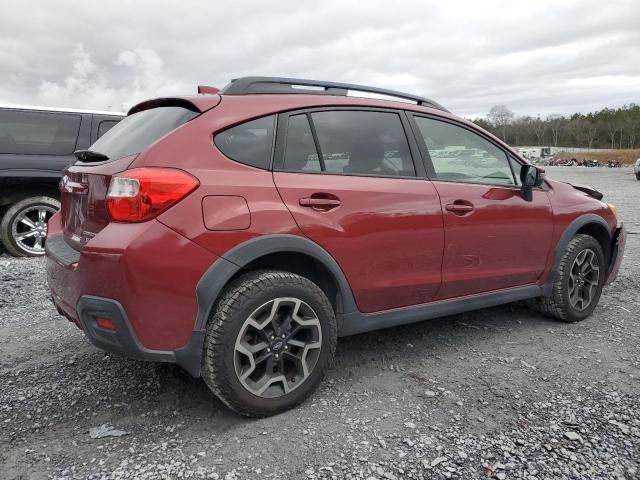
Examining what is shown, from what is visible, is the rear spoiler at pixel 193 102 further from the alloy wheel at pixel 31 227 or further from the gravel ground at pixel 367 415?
the alloy wheel at pixel 31 227

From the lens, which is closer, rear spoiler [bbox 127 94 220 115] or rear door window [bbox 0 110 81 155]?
rear spoiler [bbox 127 94 220 115]

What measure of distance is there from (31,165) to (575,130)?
117m

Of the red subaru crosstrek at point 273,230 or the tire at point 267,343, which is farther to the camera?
the tire at point 267,343

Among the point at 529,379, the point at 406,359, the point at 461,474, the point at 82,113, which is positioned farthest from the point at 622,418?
the point at 82,113

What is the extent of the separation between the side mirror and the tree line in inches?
3949

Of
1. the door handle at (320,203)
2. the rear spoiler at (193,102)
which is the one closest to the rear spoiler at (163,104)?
the rear spoiler at (193,102)

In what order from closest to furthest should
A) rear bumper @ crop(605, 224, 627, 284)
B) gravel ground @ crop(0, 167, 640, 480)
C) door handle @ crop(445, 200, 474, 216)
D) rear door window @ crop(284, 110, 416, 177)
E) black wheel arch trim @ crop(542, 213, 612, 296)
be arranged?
gravel ground @ crop(0, 167, 640, 480), rear door window @ crop(284, 110, 416, 177), door handle @ crop(445, 200, 474, 216), black wheel arch trim @ crop(542, 213, 612, 296), rear bumper @ crop(605, 224, 627, 284)

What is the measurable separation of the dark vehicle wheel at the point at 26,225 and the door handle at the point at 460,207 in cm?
503

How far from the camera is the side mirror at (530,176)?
3705 mm

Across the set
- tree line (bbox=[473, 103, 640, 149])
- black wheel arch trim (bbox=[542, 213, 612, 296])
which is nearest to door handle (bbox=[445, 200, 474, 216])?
black wheel arch trim (bbox=[542, 213, 612, 296])

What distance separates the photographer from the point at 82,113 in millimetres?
6629

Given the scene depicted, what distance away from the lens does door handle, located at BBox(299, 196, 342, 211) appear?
2671 millimetres

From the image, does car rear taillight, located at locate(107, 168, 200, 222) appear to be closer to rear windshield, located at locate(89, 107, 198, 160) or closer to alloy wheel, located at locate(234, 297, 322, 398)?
rear windshield, located at locate(89, 107, 198, 160)

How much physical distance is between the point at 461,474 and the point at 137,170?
6.39ft
